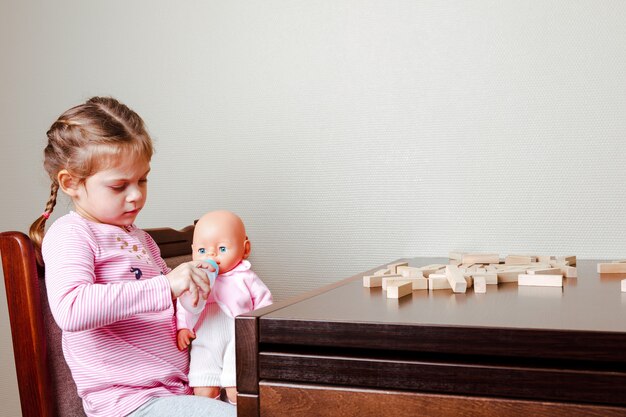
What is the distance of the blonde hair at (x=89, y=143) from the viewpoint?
1.04 m

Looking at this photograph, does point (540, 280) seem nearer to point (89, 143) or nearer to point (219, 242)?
point (219, 242)

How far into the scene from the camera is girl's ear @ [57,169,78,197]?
1047 millimetres

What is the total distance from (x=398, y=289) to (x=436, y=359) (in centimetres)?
20

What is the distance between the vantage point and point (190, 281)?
98 centimetres

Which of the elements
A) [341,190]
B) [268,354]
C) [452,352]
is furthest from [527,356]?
[341,190]

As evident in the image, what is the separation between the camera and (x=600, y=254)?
1.36 m

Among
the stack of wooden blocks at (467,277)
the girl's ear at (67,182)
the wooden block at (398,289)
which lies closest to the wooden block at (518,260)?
the stack of wooden blocks at (467,277)

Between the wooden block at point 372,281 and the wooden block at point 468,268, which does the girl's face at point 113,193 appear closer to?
the wooden block at point 372,281

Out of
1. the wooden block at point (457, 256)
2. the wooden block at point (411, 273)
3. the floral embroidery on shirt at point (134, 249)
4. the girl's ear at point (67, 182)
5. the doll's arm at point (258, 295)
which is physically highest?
the girl's ear at point (67, 182)

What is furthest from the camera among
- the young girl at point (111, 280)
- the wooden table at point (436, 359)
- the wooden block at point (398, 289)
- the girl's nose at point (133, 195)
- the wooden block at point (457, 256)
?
the wooden block at point (457, 256)

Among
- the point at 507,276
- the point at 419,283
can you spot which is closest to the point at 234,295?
the point at 419,283

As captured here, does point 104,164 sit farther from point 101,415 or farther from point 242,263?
point 101,415

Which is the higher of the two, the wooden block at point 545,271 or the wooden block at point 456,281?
the wooden block at point 456,281

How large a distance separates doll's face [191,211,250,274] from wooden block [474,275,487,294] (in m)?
0.44
